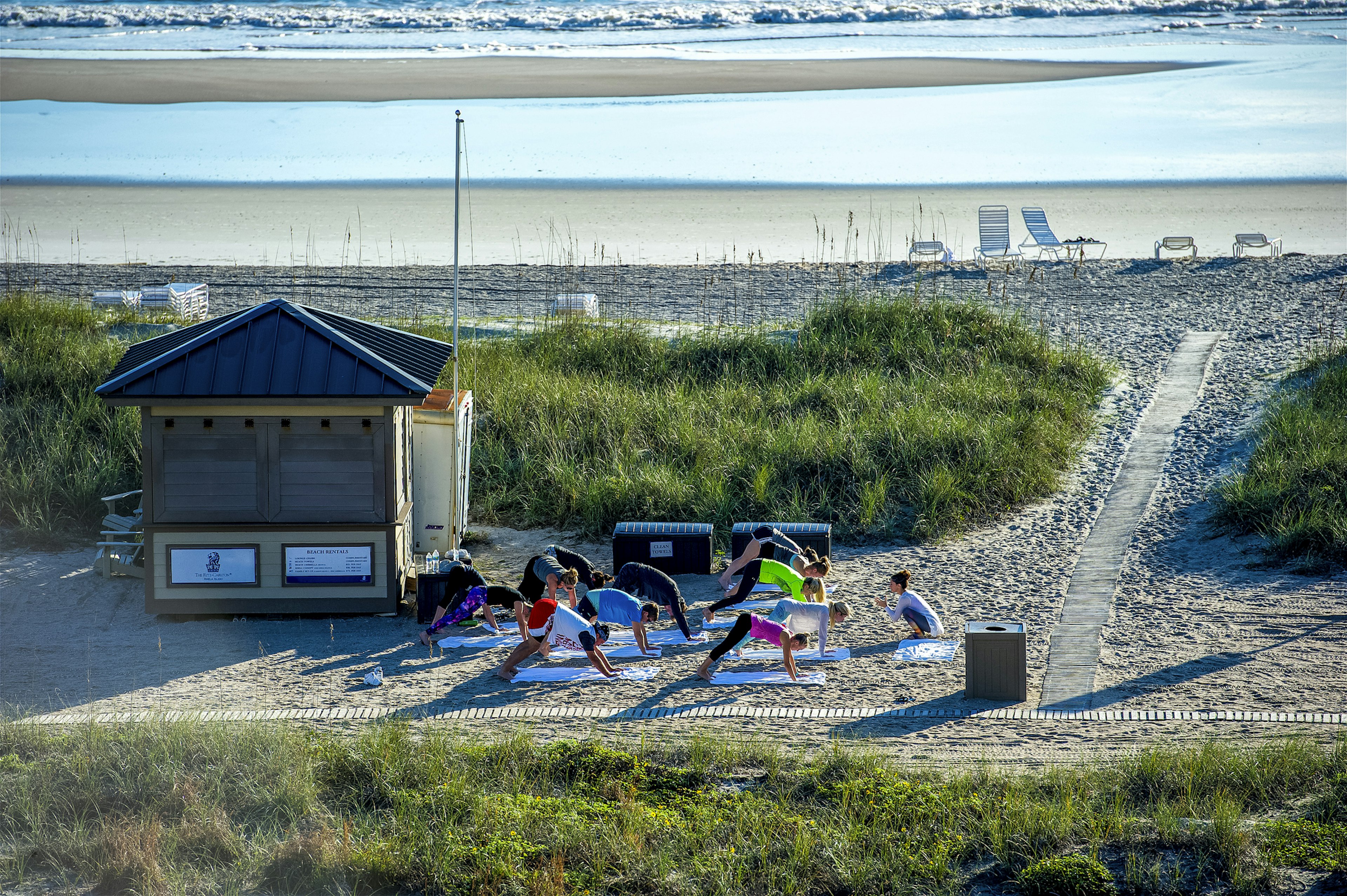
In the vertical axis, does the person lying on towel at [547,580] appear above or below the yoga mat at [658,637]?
above

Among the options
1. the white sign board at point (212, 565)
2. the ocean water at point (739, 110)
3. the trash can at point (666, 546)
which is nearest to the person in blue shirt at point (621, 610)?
the trash can at point (666, 546)

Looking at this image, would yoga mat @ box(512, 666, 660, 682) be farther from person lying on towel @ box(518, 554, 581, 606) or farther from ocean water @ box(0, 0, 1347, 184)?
ocean water @ box(0, 0, 1347, 184)

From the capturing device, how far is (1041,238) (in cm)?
2523

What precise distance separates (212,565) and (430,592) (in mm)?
1762

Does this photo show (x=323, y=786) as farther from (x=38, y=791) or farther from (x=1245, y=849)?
(x=1245, y=849)

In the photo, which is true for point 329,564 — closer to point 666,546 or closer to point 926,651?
point 666,546

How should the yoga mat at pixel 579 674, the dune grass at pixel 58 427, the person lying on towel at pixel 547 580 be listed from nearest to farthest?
the yoga mat at pixel 579 674
the person lying on towel at pixel 547 580
the dune grass at pixel 58 427

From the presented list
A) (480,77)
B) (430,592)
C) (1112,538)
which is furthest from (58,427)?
(480,77)

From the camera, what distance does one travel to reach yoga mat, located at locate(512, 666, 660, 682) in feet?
31.0

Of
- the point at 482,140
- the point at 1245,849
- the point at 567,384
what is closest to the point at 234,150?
the point at 482,140

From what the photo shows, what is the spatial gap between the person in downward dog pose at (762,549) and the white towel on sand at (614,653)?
1.31 meters

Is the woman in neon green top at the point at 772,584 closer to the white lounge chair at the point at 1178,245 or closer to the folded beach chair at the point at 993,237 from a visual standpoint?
the folded beach chair at the point at 993,237

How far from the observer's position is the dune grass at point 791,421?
12930 millimetres

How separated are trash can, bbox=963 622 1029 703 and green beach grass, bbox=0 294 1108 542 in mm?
3636
